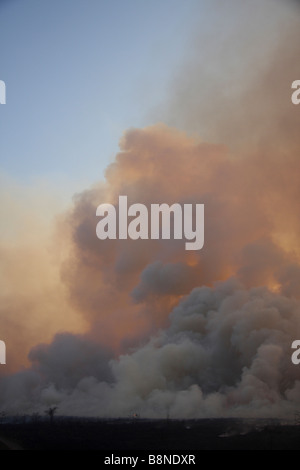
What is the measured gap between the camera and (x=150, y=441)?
88.5 meters

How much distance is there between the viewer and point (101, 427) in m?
100

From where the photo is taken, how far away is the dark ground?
83.3 metres

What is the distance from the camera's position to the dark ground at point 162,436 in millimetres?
83312

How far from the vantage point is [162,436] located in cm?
9081
